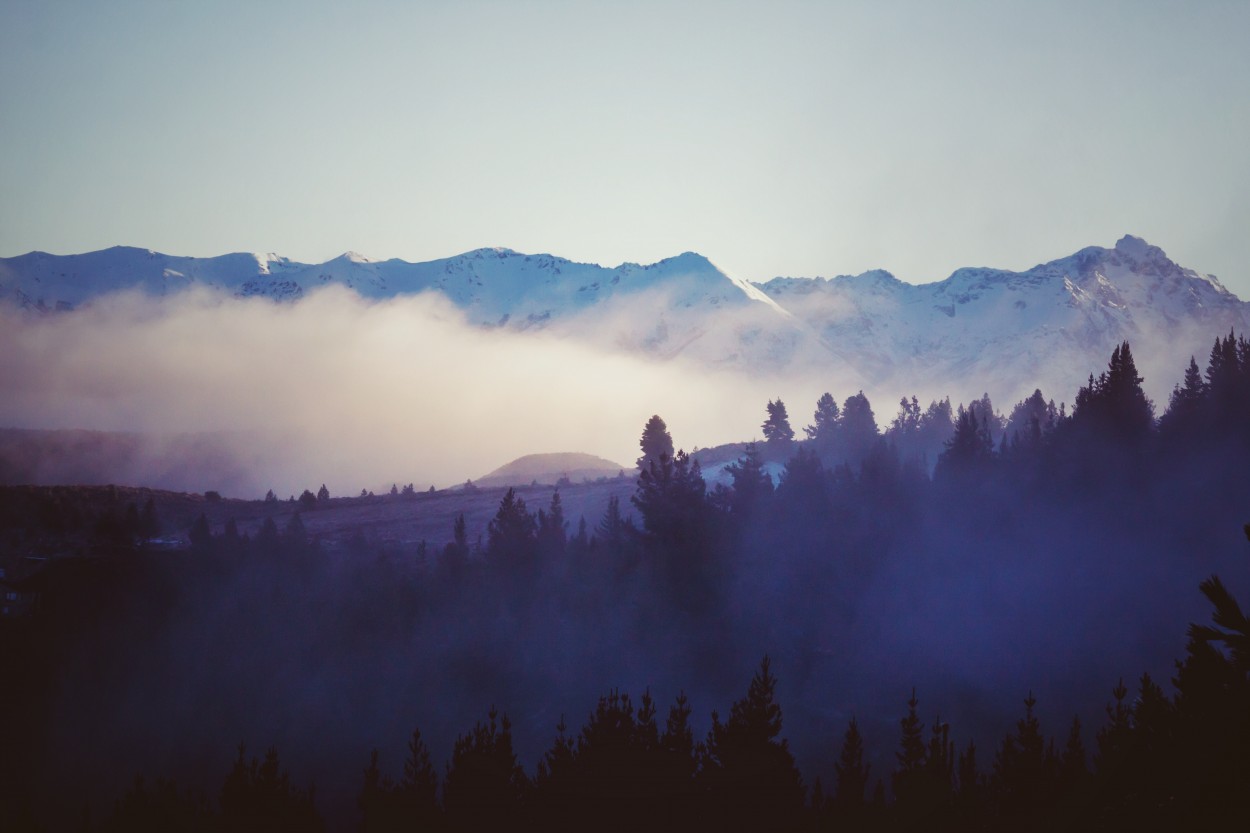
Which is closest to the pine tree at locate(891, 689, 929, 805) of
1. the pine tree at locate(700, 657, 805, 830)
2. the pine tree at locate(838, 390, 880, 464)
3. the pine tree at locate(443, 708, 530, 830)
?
A: the pine tree at locate(700, 657, 805, 830)

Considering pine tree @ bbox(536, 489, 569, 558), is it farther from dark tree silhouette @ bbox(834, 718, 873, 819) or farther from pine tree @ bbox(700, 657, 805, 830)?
dark tree silhouette @ bbox(834, 718, 873, 819)

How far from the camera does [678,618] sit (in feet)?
358

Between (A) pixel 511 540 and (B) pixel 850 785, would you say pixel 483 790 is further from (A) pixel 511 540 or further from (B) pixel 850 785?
(A) pixel 511 540

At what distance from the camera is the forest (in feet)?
293

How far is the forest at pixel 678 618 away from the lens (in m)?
89.2

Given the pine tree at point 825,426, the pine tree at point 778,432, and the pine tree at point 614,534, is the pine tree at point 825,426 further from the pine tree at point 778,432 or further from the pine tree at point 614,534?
the pine tree at point 614,534

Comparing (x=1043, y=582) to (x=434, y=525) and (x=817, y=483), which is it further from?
(x=434, y=525)

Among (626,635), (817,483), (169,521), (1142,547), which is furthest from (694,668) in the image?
(169,521)

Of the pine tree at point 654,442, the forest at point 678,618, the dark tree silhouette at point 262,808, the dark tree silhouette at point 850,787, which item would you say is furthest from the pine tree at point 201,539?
the dark tree silhouette at point 850,787

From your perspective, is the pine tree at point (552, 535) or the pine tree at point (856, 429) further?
the pine tree at point (856, 429)

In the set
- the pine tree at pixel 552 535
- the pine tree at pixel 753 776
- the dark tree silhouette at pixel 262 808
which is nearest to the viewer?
the pine tree at pixel 753 776

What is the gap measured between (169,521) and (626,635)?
82992 mm

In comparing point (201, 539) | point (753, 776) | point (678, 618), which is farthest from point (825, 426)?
point (753, 776)

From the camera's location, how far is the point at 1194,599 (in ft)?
313
